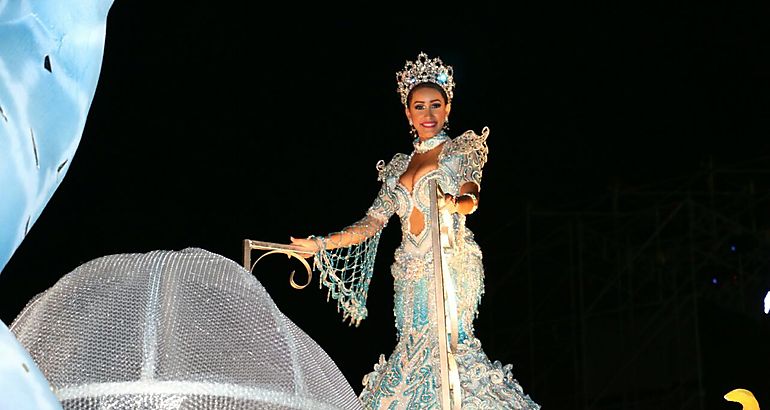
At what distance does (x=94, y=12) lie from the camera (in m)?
0.96

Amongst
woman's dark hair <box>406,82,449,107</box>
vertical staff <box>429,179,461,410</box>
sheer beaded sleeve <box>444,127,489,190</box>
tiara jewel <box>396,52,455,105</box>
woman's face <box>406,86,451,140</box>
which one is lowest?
vertical staff <box>429,179,461,410</box>

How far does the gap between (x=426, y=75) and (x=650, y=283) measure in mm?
3541

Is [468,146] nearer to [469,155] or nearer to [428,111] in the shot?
[469,155]

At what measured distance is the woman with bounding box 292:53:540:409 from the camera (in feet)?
13.6

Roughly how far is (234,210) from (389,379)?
1.38 meters

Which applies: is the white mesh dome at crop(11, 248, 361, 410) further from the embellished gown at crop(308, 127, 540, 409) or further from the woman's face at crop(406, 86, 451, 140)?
the woman's face at crop(406, 86, 451, 140)

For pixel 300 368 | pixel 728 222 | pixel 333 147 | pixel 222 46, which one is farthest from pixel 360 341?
pixel 300 368

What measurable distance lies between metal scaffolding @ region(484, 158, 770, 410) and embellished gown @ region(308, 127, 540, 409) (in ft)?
8.43

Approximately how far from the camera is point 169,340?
102 centimetres

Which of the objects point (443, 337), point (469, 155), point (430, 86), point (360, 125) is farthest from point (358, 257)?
point (360, 125)

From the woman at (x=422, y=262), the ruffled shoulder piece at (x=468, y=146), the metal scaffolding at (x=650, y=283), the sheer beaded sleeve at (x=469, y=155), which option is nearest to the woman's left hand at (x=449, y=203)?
the woman at (x=422, y=262)

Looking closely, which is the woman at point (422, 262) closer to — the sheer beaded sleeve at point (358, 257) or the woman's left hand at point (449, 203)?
the sheer beaded sleeve at point (358, 257)

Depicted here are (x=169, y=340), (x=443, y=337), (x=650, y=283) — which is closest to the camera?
(x=169, y=340)

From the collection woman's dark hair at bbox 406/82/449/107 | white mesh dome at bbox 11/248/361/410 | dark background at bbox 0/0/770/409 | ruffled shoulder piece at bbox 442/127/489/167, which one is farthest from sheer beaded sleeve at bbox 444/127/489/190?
white mesh dome at bbox 11/248/361/410
